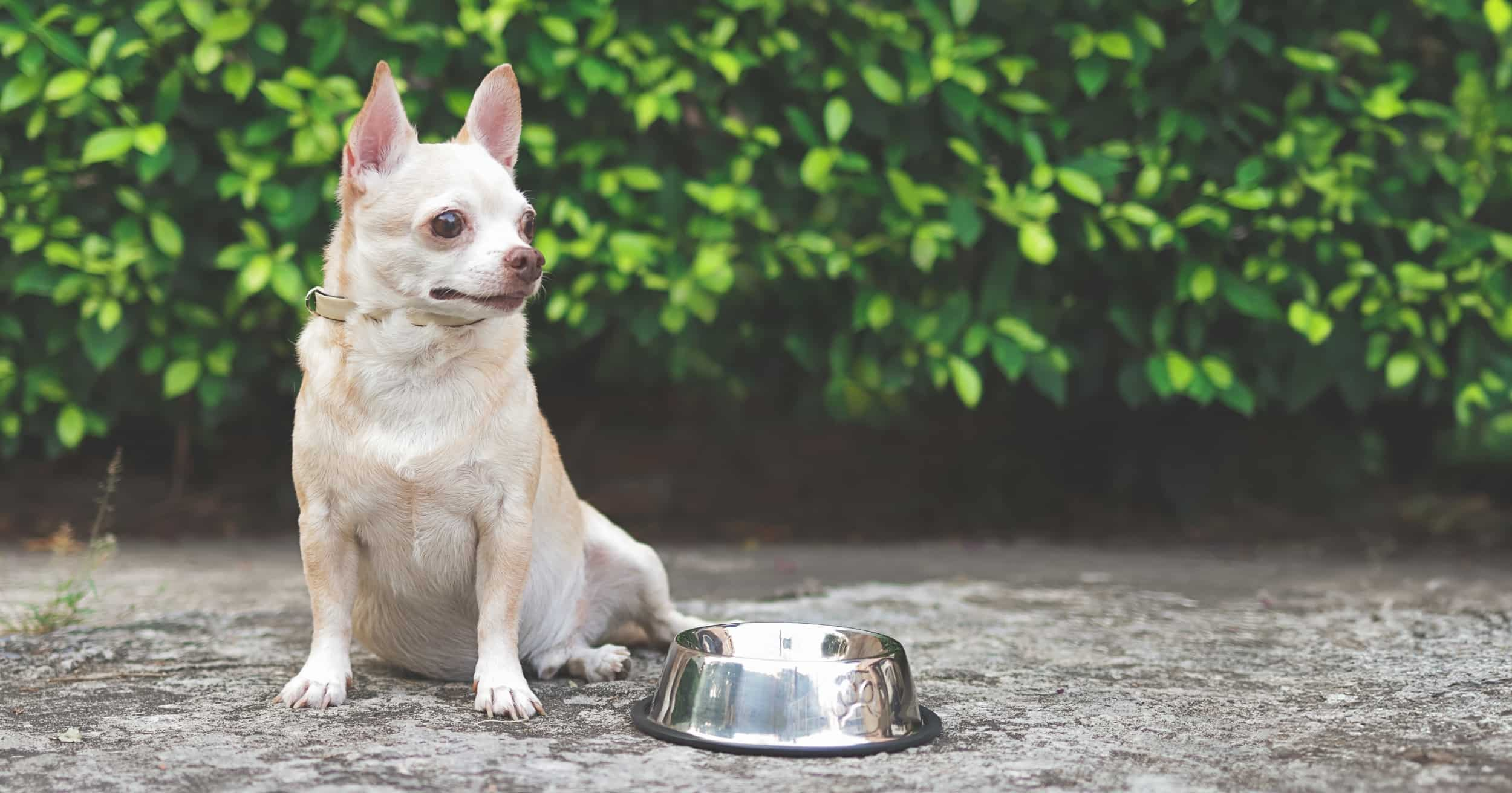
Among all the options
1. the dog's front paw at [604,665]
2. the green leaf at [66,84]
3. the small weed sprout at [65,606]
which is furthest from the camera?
the green leaf at [66,84]

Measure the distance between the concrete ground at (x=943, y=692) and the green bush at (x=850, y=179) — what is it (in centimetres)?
77

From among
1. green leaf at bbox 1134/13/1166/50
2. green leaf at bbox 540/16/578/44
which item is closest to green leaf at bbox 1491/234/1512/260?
green leaf at bbox 1134/13/1166/50

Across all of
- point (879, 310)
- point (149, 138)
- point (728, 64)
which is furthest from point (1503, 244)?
point (149, 138)

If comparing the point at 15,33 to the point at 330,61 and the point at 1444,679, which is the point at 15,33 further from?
the point at 1444,679

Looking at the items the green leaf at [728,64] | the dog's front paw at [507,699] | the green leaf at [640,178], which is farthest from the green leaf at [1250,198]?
the dog's front paw at [507,699]

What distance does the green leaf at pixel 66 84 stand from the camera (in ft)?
13.6

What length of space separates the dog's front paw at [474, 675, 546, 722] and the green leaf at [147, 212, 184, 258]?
2.38 metres

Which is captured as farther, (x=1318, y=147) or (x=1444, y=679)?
(x=1318, y=147)

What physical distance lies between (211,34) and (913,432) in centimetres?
400

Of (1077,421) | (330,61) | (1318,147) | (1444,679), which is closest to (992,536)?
(1077,421)

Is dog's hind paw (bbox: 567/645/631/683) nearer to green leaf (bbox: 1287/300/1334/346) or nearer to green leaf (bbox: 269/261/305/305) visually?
green leaf (bbox: 269/261/305/305)

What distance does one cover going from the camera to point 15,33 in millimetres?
4145

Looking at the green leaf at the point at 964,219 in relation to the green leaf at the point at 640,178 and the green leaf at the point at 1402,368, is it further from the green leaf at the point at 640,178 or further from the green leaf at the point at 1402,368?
the green leaf at the point at 1402,368

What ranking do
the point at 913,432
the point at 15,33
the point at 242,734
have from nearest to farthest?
the point at 242,734
the point at 15,33
the point at 913,432
